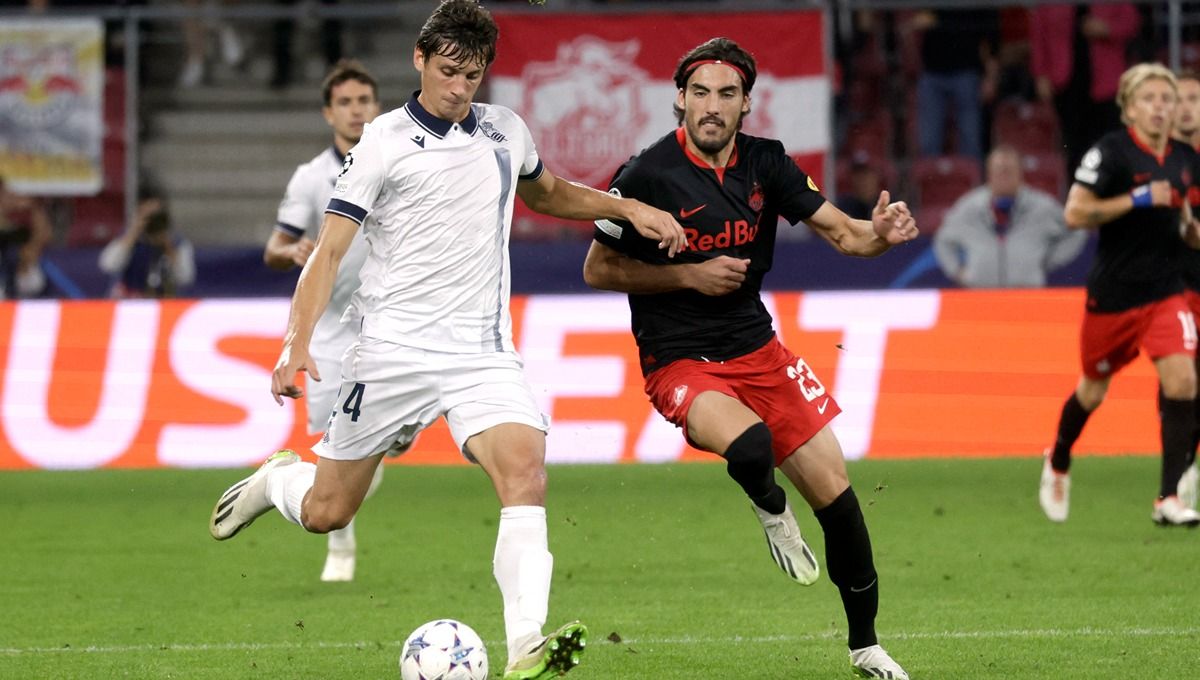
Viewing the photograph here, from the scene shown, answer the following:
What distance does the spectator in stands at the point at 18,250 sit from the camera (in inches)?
638

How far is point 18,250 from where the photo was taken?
16.3m

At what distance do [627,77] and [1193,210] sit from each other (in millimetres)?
6130

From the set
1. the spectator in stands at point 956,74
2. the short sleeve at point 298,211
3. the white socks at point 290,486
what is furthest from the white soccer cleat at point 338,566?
the spectator in stands at point 956,74

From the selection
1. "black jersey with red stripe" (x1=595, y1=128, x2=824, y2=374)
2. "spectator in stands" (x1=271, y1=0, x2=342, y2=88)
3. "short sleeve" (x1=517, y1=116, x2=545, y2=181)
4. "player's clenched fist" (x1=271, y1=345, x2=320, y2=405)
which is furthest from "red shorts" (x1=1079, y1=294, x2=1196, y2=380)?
"spectator in stands" (x1=271, y1=0, x2=342, y2=88)

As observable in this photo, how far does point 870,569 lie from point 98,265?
10.8 metres

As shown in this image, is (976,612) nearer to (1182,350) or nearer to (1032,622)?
(1032,622)

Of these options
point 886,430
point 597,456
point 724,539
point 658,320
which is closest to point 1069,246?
point 886,430

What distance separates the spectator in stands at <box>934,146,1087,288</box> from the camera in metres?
15.9

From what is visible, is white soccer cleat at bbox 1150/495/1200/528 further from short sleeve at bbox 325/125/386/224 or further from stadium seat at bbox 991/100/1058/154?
stadium seat at bbox 991/100/1058/154

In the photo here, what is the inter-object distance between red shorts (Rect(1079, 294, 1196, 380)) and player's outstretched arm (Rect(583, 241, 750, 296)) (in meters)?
4.27

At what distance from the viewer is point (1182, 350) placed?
427 inches

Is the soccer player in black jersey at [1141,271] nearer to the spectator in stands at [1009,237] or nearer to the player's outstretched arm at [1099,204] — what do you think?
the player's outstretched arm at [1099,204]

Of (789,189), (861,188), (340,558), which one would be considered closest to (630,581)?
(340,558)

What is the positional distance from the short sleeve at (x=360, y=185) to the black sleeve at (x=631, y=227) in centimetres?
120
